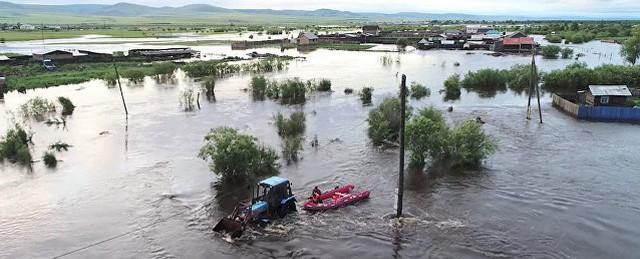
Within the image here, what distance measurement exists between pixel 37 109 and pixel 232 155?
2421 centimetres

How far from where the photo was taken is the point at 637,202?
66.7 ft

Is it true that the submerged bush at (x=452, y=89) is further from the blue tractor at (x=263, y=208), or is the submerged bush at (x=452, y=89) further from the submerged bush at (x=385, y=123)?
the blue tractor at (x=263, y=208)

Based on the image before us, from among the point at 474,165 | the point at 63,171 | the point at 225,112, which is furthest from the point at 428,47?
the point at 63,171

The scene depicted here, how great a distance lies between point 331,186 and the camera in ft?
74.0

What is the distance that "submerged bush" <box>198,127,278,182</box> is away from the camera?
72.2 ft

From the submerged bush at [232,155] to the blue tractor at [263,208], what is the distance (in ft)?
11.9

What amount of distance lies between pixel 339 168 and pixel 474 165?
6806 mm

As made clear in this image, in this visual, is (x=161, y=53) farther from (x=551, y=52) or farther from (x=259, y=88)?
(x=551, y=52)

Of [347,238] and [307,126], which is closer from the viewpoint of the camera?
[347,238]

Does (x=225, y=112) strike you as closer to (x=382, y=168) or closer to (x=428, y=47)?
(x=382, y=168)

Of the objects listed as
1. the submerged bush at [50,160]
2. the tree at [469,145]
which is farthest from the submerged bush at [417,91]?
the submerged bush at [50,160]

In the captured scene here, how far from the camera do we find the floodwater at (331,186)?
17.1 m

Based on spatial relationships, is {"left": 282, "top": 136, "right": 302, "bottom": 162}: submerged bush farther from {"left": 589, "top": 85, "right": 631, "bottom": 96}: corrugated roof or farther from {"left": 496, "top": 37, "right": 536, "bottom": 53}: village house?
{"left": 496, "top": 37, "right": 536, "bottom": 53}: village house

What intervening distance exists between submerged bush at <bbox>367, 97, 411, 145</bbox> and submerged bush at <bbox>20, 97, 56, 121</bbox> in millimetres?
24949
